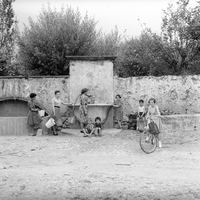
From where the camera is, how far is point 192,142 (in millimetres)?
10125

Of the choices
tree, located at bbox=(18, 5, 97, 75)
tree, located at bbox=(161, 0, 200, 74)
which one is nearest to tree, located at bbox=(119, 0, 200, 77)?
tree, located at bbox=(161, 0, 200, 74)

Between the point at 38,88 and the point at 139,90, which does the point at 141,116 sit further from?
the point at 38,88

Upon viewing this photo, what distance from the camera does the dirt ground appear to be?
5352 mm

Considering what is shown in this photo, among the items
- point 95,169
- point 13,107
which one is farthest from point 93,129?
point 95,169

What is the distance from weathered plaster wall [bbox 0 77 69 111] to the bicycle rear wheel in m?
4.63

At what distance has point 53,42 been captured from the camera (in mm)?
15609

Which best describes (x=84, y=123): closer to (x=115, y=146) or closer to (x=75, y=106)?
(x=75, y=106)

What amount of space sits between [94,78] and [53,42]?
5080 millimetres

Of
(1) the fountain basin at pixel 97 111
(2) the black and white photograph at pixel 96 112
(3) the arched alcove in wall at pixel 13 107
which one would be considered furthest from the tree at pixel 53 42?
(1) the fountain basin at pixel 97 111

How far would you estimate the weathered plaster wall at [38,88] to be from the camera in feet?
40.8

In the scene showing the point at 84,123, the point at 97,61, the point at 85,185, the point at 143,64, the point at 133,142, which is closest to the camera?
the point at 85,185

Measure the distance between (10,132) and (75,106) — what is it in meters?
2.46

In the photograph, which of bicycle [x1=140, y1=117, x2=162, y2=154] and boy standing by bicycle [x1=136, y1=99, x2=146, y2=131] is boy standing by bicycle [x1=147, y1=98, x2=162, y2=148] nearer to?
bicycle [x1=140, y1=117, x2=162, y2=154]

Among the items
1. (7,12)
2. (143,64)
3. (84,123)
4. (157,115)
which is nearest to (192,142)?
(157,115)
